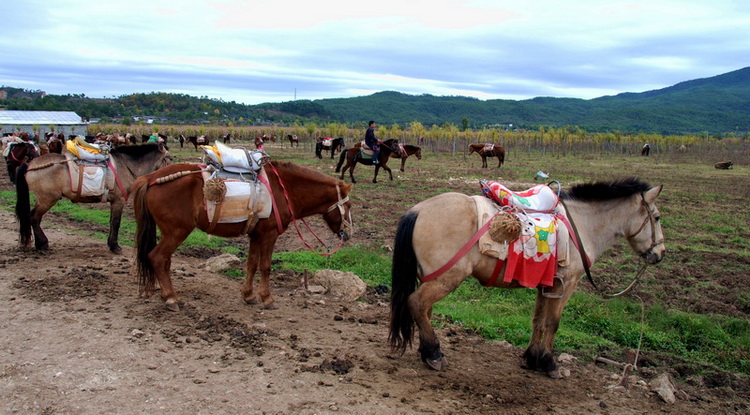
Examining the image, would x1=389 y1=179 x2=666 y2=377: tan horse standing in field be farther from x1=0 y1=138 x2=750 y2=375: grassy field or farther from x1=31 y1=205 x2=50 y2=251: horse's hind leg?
x1=31 y1=205 x2=50 y2=251: horse's hind leg

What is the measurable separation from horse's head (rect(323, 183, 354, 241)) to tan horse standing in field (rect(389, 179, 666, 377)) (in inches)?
61.3

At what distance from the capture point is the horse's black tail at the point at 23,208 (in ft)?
25.2

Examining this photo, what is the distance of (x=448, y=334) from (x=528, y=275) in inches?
56.7

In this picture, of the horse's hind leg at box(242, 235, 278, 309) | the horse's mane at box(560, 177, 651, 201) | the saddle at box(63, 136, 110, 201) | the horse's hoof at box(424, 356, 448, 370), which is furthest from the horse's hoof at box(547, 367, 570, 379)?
the saddle at box(63, 136, 110, 201)

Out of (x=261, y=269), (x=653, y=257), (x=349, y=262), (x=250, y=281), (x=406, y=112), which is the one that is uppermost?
(x=406, y=112)

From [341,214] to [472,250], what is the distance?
2.08 m

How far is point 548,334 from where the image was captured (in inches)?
179

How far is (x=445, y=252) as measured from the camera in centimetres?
430

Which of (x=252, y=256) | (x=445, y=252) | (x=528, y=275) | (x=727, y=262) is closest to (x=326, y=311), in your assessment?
(x=252, y=256)

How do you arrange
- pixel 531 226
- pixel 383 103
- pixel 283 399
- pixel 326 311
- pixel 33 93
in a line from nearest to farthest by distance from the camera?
pixel 283 399
pixel 531 226
pixel 326 311
pixel 33 93
pixel 383 103

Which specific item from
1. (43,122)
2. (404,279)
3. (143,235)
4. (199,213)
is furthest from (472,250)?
(43,122)

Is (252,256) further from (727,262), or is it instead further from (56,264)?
(727,262)

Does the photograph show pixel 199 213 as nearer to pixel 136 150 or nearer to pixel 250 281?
pixel 250 281

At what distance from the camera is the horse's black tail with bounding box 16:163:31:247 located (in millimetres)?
7688
